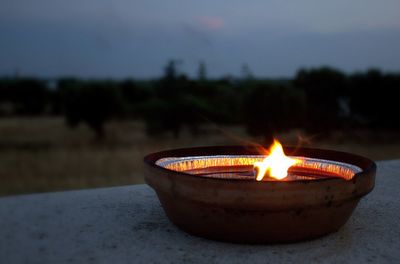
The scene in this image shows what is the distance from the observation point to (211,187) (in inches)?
44.9

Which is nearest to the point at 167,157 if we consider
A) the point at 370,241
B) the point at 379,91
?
the point at 370,241

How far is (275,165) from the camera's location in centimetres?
150

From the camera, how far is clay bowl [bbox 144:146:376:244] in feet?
3.71

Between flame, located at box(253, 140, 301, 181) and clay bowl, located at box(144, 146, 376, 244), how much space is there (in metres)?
0.19

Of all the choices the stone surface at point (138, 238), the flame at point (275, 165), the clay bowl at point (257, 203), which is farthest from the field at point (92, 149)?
the clay bowl at point (257, 203)

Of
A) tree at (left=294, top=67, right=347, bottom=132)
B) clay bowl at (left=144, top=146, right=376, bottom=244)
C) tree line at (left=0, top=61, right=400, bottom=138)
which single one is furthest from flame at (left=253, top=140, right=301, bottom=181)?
tree at (left=294, top=67, right=347, bottom=132)

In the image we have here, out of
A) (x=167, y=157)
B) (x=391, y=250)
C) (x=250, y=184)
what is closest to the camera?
(x=250, y=184)

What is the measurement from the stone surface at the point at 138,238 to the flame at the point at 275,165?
253 mm

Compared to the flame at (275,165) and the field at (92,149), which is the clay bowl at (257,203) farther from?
the field at (92,149)

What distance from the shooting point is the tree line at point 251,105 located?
1005 centimetres

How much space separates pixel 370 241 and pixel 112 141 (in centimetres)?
1069

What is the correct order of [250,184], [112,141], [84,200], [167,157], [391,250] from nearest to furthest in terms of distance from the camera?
[250,184] → [391,250] → [167,157] → [84,200] → [112,141]

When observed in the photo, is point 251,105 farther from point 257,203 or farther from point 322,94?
point 257,203

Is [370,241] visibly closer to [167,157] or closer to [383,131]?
[167,157]
